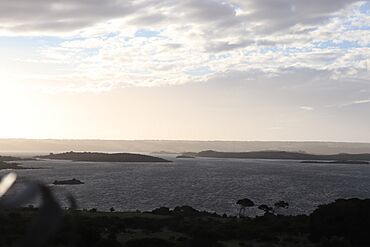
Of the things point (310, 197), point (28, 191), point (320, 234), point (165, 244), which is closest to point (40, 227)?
point (28, 191)

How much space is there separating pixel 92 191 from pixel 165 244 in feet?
240

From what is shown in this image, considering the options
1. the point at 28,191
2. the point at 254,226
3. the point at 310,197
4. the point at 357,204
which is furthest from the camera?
the point at 310,197

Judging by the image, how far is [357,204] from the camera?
34.8 m

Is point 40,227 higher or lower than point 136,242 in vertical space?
higher

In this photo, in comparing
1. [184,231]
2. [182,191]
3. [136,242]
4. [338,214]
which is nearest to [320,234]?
[338,214]

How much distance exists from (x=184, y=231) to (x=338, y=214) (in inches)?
396

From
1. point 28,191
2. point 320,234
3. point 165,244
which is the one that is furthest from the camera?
point 320,234

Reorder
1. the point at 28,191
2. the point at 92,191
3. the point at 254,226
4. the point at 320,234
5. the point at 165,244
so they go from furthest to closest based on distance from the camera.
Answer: the point at 92,191, the point at 254,226, the point at 320,234, the point at 165,244, the point at 28,191

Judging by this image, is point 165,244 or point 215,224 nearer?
point 165,244

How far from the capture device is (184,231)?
117 feet

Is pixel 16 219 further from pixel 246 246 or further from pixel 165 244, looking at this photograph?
pixel 246 246

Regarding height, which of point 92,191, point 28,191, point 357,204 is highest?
point 28,191

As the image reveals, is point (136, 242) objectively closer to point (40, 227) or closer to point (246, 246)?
point (246, 246)

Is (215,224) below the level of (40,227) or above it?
below
